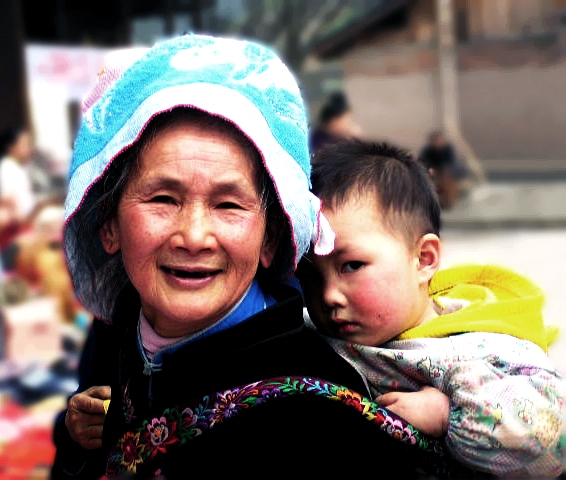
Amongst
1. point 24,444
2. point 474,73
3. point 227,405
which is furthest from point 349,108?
point 474,73

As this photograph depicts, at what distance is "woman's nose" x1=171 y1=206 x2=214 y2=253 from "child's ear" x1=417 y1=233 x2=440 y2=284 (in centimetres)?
41

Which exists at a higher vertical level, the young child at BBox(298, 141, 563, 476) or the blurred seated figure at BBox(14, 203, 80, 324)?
the young child at BBox(298, 141, 563, 476)

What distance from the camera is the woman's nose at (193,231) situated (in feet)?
3.90

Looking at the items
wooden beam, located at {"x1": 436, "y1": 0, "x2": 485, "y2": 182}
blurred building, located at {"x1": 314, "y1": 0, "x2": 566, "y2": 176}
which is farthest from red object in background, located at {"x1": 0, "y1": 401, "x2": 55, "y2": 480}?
wooden beam, located at {"x1": 436, "y1": 0, "x2": 485, "y2": 182}

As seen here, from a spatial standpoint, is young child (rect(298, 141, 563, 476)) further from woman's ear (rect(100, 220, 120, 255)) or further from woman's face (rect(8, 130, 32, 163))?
woman's face (rect(8, 130, 32, 163))

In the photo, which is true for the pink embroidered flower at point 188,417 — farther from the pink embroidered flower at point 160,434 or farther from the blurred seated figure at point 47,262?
→ the blurred seated figure at point 47,262

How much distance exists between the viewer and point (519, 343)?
1.36 metres

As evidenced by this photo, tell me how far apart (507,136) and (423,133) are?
106 inches

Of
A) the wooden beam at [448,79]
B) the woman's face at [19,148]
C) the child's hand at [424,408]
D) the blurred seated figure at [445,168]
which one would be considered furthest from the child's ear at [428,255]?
the wooden beam at [448,79]

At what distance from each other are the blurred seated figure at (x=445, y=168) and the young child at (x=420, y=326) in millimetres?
9201

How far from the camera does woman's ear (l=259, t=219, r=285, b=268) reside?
1.31m

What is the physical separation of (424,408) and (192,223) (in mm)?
452

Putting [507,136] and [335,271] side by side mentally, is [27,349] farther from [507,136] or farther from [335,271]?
[507,136]

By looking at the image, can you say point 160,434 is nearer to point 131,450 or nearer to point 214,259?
point 131,450
